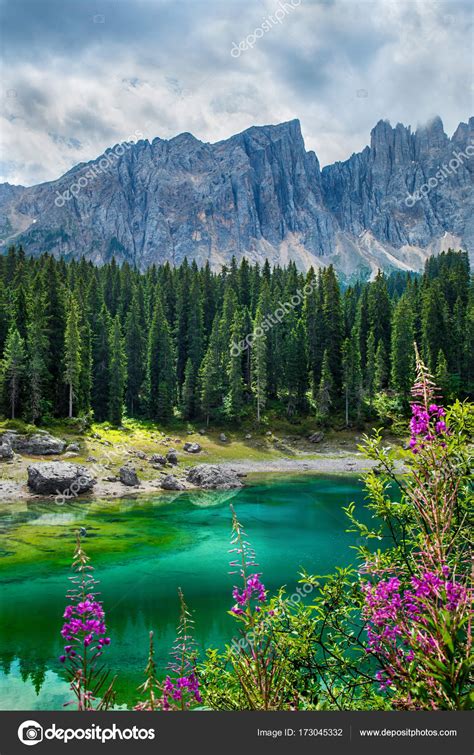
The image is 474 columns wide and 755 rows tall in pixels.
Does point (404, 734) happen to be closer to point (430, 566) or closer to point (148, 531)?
point (430, 566)

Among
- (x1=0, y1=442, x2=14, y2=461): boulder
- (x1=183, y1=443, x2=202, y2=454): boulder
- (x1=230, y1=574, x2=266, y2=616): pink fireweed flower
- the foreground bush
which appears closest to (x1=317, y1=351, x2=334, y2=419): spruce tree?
(x1=183, y1=443, x2=202, y2=454): boulder

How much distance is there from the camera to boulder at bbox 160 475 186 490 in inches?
1715

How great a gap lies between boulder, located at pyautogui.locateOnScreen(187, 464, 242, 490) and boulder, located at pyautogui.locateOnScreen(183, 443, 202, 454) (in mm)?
9956

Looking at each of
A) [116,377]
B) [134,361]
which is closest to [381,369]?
[134,361]

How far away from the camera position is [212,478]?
1795 inches

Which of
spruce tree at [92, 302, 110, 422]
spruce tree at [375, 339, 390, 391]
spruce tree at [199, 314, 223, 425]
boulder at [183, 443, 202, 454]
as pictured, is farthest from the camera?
spruce tree at [375, 339, 390, 391]

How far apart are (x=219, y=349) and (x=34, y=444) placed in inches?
1388

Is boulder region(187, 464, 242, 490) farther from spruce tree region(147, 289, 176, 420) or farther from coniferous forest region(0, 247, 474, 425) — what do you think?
spruce tree region(147, 289, 176, 420)

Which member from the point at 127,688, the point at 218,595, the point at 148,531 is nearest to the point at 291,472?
the point at 148,531

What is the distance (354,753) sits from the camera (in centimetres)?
279

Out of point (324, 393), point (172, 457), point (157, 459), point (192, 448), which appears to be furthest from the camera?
point (324, 393)

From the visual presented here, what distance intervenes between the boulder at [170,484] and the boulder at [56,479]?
6998mm

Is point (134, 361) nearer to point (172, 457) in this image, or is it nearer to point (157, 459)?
point (172, 457)

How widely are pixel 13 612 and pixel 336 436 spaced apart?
53523 millimetres
